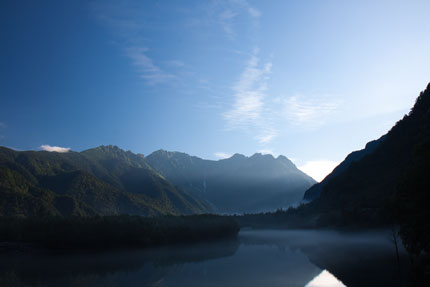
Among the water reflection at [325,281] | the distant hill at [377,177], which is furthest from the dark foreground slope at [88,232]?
the water reflection at [325,281]

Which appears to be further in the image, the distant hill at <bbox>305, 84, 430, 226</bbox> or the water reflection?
the distant hill at <bbox>305, 84, 430, 226</bbox>

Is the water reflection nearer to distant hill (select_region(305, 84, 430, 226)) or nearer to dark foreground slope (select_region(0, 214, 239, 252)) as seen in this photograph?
distant hill (select_region(305, 84, 430, 226))

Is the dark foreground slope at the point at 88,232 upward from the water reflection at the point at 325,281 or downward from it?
upward

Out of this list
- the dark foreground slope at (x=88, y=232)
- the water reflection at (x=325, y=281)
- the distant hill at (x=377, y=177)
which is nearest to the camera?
the water reflection at (x=325, y=281)

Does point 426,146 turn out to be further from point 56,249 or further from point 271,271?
point 56,249

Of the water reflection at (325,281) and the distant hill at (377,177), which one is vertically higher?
the distant hill at (377,177)

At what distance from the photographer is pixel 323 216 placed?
17525cm

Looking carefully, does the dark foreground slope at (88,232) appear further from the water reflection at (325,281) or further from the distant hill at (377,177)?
the water reflection at (325,281)

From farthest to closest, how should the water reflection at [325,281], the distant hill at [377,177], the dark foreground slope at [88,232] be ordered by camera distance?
the distant hill at [377,177] → the dark foreground slope at [88,232] → the water reflection at [325,281]

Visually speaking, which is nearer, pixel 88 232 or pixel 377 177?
pixel 88 232

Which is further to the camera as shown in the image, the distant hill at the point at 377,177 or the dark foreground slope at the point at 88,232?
the distant hill at the point at 377,177

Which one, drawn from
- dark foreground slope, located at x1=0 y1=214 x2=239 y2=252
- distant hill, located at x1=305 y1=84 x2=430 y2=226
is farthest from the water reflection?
dark foreground slope, located at x1=0 y1=214 x2=239 y2=252

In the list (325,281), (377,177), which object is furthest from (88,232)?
(377,177)

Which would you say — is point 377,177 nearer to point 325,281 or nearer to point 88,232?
point 325,281
